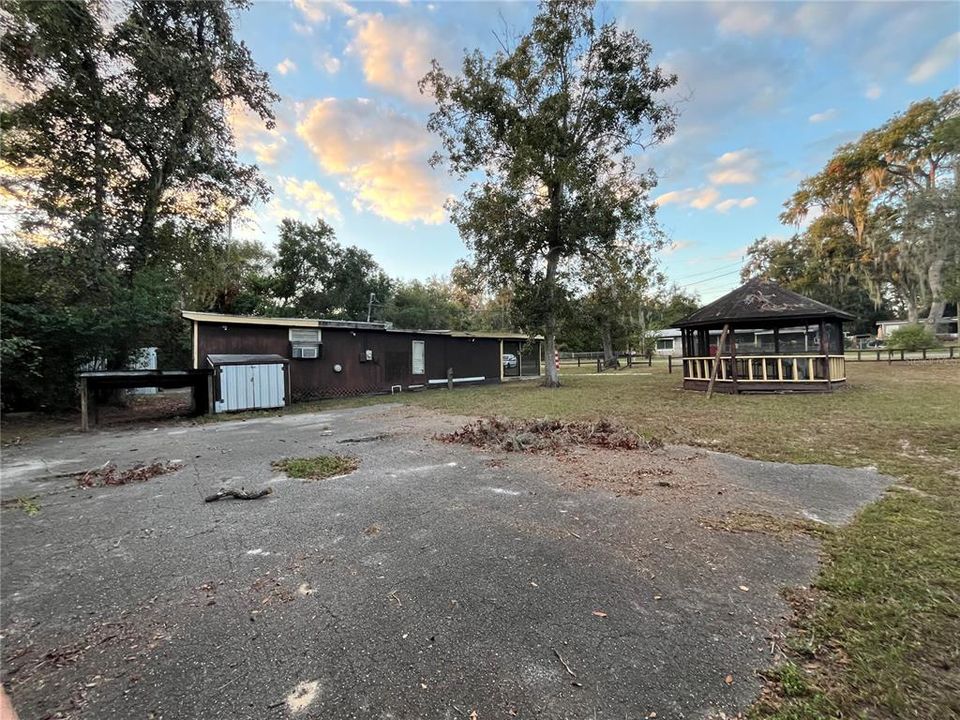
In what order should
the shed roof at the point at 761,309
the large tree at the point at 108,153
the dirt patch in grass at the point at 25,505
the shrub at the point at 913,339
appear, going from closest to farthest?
the dirt patch in grass at the point at 25,505 → the large tree at the point at 108,153 → the shed roof at the point at 761,309 → the shrub at the point at 913,339

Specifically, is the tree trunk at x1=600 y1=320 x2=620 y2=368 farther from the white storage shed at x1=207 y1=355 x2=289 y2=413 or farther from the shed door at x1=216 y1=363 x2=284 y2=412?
the shed door at x1=216 y1=363 x2=284 y2=412

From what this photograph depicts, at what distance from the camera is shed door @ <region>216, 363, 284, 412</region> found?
11.0m

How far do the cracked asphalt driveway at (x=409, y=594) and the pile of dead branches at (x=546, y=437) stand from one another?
1272 millimetres

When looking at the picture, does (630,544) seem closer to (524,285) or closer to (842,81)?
(842,81)

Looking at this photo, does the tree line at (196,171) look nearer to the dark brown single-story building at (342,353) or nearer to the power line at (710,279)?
the dark brown single-story building at (342,353)

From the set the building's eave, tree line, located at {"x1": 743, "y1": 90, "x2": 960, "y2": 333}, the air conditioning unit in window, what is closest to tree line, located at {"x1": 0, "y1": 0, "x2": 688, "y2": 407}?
the building's eave

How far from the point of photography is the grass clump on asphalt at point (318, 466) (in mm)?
4883

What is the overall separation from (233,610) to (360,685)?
1.01m

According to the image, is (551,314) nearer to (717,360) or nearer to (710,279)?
(717,360)

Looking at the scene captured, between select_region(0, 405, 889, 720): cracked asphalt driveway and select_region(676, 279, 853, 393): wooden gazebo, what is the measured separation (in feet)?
28.2

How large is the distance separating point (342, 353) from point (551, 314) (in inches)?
304

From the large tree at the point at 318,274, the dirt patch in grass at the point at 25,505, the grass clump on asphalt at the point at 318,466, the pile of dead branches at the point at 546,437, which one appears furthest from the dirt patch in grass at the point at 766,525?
the large tree at the point at 318,274

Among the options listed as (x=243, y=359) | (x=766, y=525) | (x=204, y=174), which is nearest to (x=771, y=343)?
(x=766, y=525)

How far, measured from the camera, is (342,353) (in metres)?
14.6
